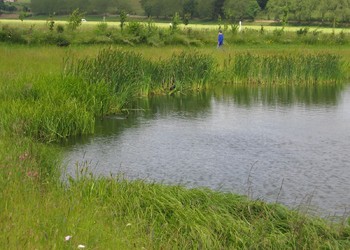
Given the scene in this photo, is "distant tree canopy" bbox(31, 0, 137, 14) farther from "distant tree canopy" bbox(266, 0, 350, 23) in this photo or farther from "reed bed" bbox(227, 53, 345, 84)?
"reed bed" bbox(227, 53, 345, 84)

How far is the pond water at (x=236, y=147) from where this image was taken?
1201 cm

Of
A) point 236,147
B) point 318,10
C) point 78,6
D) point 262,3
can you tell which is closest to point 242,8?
point 262,3

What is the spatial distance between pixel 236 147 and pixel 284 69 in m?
13.6

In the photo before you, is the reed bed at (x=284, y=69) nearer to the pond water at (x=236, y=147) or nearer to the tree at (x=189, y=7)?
the pond water at (x=236, y=147)

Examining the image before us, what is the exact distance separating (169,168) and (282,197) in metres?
2.71

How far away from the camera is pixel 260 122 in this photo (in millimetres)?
19406

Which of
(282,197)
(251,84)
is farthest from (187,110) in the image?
(282,197)

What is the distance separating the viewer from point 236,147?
15.6 meters

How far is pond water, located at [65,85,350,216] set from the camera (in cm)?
1201

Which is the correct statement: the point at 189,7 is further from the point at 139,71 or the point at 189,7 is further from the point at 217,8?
the point at 139,71

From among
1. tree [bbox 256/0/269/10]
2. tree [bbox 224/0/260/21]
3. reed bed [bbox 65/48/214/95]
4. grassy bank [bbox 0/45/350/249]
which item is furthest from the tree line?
grassy bank [bbox 0/45/350/249]

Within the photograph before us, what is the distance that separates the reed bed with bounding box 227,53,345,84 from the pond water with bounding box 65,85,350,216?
11.3 feet

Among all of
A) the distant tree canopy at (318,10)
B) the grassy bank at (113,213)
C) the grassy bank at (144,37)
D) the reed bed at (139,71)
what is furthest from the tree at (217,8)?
the grassy bank at (113,213)

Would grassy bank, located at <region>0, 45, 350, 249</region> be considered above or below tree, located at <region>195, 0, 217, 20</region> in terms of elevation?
below
